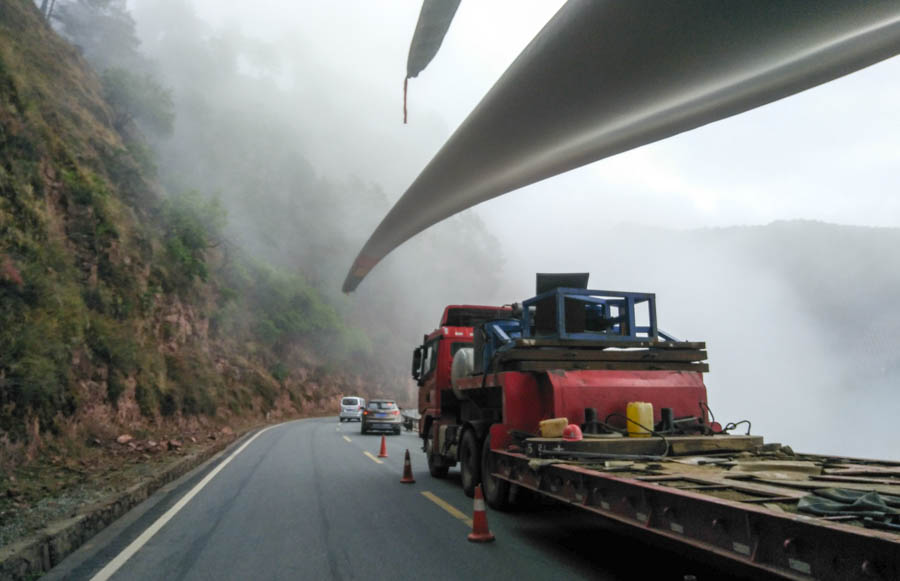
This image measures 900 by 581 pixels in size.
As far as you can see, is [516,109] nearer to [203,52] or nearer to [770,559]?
[770,559]

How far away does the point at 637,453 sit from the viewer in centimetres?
671

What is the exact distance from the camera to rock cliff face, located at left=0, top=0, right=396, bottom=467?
14.7m

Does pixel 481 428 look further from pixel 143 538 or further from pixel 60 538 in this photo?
pixel 60 538

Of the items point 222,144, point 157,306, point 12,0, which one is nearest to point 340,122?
point 222,144

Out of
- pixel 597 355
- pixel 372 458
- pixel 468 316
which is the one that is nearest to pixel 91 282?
pixel 372 458

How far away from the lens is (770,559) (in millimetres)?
3367

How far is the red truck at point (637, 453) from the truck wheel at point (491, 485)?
0.09 feet

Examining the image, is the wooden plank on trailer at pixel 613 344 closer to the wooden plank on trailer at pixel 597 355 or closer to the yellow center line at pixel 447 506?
the wooden plank on trailer at pixel 597 355

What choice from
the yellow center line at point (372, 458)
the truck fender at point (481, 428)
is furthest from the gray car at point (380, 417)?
the truck fender at point (481, 428)

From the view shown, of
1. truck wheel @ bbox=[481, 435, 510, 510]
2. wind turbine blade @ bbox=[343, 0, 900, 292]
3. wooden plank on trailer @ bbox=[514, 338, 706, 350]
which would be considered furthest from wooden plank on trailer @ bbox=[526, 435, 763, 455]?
wind turbine blade @ bbox=[343, 0, 900, 292]

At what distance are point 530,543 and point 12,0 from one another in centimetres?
3929

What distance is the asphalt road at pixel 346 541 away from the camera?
5613 millimetres

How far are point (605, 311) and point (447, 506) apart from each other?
3.47 m

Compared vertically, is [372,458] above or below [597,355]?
below
